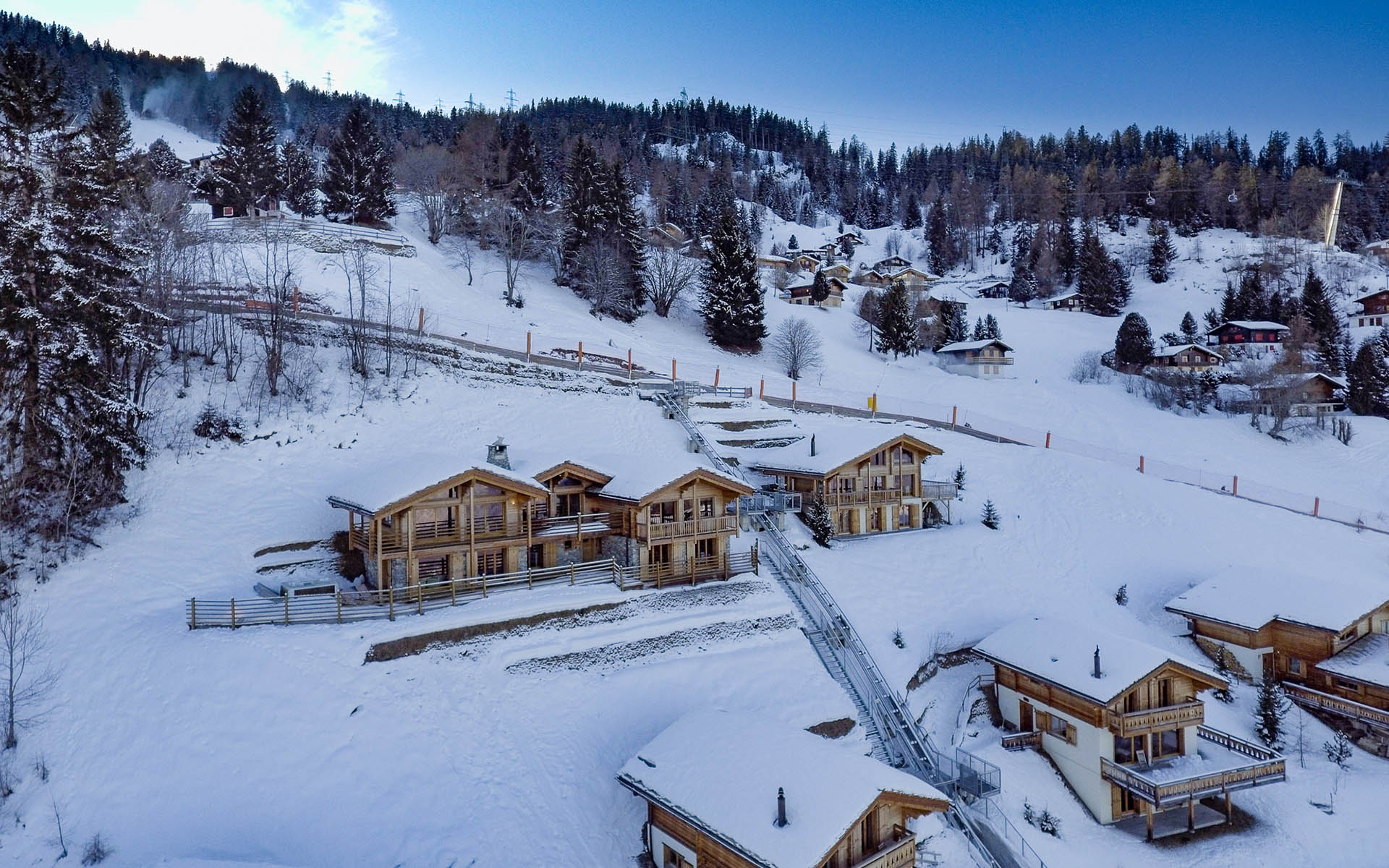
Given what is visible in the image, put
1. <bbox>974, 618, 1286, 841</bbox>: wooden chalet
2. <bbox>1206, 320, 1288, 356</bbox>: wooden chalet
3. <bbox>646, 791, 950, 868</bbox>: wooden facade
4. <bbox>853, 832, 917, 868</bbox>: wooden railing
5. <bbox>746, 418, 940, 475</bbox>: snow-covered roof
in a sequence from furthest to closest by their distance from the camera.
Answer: <bbox>1206, 320, 1288, 356</bbox>: wooden chalet → <bbox>746, 418, 940, 475</bbox>: snow-covered roof → <bbox>974, 618, 1286, 841</bbox>: wooden chalet → <bbox>853, 832, 917, 868</bbox>: wooden railing → <bbox>646, 791, 950, 868</bbox>: wooden facade

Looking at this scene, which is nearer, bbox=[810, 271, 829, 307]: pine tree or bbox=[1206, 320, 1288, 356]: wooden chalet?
bbox=[1206, 320, 1288, 356]: wooden chalet

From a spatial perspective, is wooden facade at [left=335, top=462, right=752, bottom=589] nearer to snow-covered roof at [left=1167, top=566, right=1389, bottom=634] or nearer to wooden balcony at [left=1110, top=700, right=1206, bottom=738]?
wooden balcony at [left=1110, top=700, right=1206, bottom=738]

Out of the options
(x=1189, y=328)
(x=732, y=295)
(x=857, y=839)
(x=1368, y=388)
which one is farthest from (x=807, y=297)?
(x=857, y=839)

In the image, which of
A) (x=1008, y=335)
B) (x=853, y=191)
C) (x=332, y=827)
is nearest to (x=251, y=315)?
(x=332, y=827)

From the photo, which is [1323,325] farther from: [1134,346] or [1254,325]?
[1134,346]

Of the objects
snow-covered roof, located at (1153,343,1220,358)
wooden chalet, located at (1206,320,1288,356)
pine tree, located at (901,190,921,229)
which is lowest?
snow-covered roof, located at (1153,343,1220,358)

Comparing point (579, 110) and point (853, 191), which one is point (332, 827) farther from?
point (579, 110)

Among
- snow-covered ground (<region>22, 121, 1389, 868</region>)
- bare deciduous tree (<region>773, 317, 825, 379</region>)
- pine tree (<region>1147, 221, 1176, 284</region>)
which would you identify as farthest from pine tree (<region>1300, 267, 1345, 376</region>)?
bare deciduous tree (<region>773, 317, 825, 379</region>)
